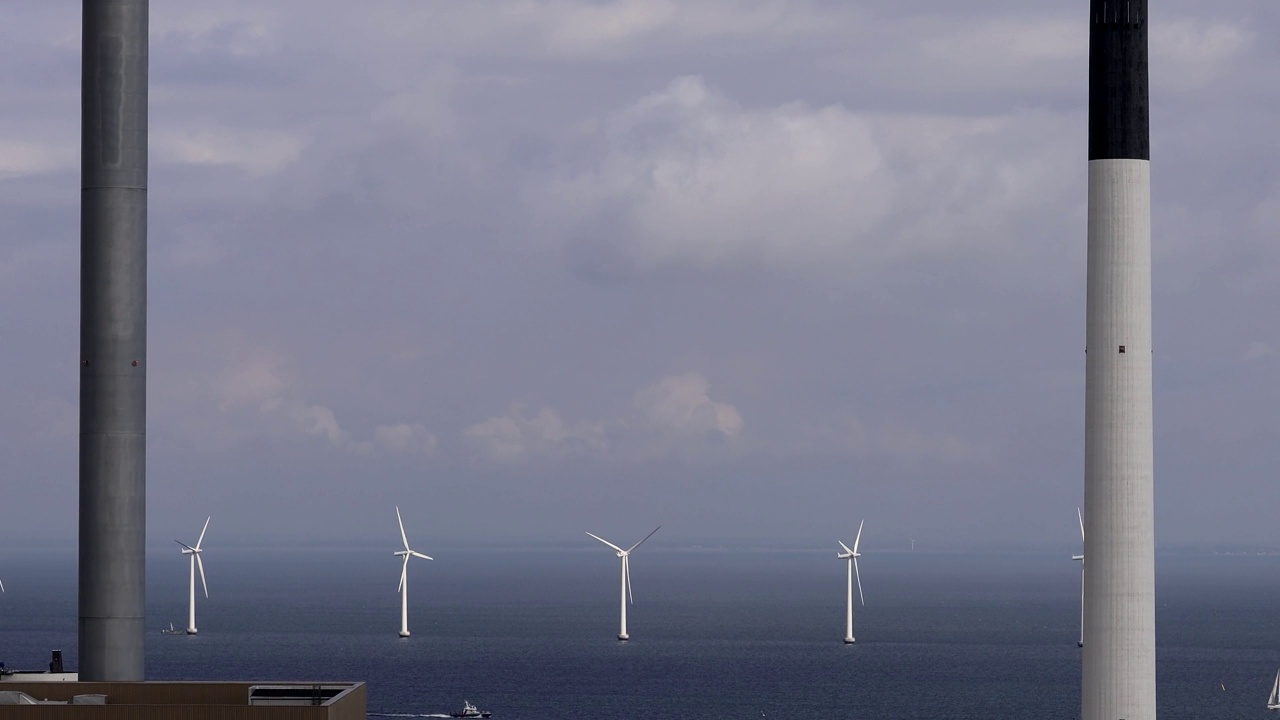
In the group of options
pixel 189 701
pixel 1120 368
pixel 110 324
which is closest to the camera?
pixel 189 701

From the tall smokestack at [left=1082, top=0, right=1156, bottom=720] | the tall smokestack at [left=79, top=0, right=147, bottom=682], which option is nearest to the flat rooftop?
the tall smokestack at [left=79, top=0, right=147, bottom=682]

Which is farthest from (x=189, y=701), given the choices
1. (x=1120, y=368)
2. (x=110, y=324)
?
(x=1120, y=368)

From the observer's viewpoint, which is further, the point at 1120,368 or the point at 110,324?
the point at 1120,368

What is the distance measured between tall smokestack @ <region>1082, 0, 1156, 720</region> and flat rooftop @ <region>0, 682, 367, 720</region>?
1468 inches

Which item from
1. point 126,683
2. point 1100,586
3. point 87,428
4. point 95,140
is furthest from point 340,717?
point 1100,586

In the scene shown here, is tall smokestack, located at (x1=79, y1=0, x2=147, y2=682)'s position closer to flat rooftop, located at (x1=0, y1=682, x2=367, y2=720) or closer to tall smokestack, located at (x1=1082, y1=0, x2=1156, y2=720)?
flat rooftop, located at (x1=0, y1=682, x2=367, y2=720)

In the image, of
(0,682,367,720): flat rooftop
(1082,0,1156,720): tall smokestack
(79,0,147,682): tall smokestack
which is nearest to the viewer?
(0,682,367,720): flat rooftop

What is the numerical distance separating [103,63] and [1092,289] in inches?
1753

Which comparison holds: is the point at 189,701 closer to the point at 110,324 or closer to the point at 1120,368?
the point at 110,324

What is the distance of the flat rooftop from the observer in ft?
155

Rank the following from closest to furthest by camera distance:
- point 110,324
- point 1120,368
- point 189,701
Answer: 1. point 189,701
2. point 110,324
3. point 1120,368

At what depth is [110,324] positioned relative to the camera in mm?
54844

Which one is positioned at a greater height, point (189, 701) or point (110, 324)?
point (110, 324)

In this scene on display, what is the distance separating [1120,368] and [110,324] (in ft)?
145
